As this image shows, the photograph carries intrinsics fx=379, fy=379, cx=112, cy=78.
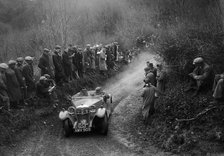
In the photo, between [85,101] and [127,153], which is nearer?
[127,153]

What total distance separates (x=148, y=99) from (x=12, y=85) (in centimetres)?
582

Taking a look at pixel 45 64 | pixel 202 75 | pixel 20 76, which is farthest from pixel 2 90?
pixel 202 75

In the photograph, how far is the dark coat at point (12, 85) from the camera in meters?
16.0

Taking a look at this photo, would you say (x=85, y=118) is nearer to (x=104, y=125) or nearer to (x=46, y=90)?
(x=104, y=125)

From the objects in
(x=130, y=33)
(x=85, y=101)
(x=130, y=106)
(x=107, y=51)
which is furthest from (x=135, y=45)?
(x=85, y=101)

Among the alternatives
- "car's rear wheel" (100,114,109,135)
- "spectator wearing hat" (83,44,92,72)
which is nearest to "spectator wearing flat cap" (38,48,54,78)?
"spectator wearing hat" (83,44,92,72)

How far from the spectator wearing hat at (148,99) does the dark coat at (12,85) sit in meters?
5.41

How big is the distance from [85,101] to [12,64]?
11.6 ft

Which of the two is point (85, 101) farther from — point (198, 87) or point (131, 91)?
point (131, 91)

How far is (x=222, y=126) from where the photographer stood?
42.2ft

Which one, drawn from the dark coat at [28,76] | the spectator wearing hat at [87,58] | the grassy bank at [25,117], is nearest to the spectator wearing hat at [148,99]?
the grassy bank at [25,117]

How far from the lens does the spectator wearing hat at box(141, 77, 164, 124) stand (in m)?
16.2

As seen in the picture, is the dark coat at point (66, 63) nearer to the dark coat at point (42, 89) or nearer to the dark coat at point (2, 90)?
the dark coat at point (42, 89)

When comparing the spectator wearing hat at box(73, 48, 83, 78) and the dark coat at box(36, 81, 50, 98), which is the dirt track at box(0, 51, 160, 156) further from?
the spectator wearing hat at box(73, 48, 83, 78)
